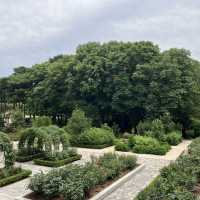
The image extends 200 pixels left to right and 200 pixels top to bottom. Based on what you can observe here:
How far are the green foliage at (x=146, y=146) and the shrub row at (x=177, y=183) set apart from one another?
5.92m

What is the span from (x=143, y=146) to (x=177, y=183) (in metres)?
10.2

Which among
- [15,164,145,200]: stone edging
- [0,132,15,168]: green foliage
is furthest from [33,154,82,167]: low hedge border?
[15,164,145,200]: stone edging

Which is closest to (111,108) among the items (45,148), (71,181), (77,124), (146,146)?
(77,124)

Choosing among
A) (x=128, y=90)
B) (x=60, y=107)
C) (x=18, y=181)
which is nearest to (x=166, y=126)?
(x=128, y=90)

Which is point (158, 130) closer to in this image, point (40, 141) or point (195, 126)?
point (195, 126)

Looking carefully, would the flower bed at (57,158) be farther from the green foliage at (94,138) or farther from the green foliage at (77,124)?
the green foliage at (77,124)

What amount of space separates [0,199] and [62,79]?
75.9 ft

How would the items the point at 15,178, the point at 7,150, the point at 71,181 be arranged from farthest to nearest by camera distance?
the point at 7,150 < the point at 15,178 < the point at 71,181

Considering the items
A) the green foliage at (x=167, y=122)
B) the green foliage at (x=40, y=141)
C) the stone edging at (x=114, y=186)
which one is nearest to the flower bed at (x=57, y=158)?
the green foliage at (x=40, y=141)

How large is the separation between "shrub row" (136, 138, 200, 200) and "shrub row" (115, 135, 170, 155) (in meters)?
5.99

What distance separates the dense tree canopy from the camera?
2656 cm

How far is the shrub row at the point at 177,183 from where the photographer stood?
824 cm

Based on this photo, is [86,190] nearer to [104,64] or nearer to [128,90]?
[128,90]

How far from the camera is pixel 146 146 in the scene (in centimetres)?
1966
